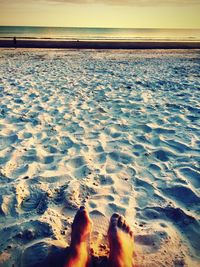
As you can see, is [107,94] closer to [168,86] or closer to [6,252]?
[168,86]

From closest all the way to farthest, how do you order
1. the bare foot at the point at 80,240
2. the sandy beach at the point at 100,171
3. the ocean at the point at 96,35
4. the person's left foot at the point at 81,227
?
1. the bare foot at the point at 80,240
2. the person's left foot at the point at 81,227
3. the sandy beach at the point at 100,171
4. the ocean at the point at 96,35

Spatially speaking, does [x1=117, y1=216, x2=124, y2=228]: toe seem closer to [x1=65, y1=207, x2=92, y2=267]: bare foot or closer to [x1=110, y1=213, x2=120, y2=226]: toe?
[x1=110, y1=213, x2=120, y2=226]: toe

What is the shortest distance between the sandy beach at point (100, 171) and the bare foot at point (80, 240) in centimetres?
11

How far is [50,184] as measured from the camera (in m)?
2.72

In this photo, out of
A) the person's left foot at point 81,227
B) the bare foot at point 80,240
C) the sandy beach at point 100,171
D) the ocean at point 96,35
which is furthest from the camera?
Answer: the ocean at point 96,35

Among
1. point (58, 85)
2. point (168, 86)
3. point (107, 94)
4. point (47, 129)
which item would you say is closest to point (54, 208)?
point (47, 129)

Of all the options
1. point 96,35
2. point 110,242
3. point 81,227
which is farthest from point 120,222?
point 96,35

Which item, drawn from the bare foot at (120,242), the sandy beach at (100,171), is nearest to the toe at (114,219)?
the bare foot at (120,242)

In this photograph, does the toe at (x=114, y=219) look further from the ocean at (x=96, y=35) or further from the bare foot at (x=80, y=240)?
the ocean at (x=96, y=35)

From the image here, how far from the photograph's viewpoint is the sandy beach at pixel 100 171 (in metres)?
2.06

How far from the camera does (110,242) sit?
1975mm

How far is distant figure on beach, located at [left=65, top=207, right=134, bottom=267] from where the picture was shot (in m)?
1.75

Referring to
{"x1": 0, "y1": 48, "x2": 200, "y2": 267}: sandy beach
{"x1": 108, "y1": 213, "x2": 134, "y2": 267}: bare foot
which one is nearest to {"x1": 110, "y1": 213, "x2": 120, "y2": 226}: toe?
{"x1": 108, "y1": 213, "x2": 134, "y2": 267}: bare foot

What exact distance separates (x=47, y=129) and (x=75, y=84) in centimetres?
299
